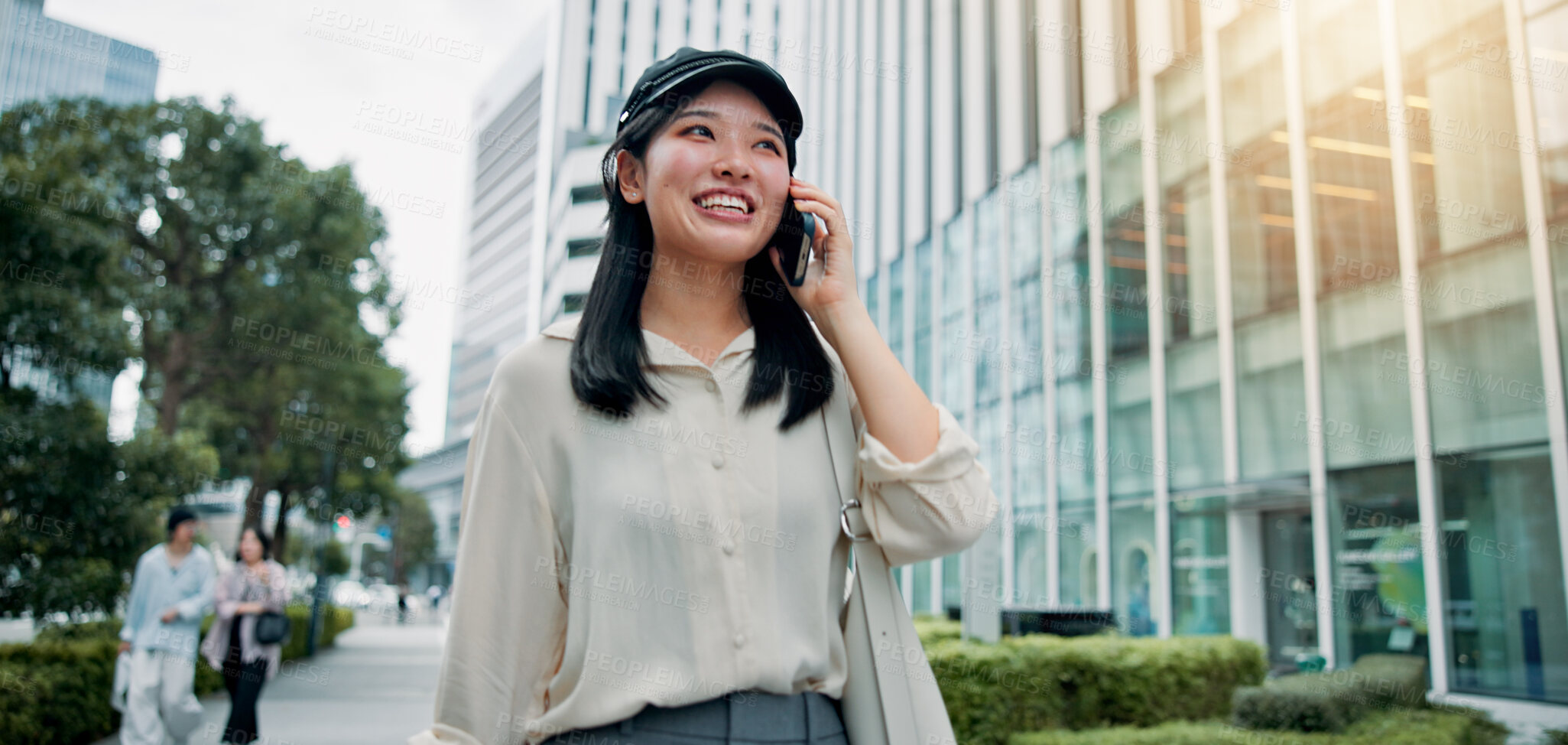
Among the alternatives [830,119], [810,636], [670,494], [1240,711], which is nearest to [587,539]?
[670,494]

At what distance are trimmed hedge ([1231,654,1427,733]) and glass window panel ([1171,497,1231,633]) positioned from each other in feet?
17.8

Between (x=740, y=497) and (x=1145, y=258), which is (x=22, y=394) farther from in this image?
(x=1145, y=258)

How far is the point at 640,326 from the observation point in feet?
5.45

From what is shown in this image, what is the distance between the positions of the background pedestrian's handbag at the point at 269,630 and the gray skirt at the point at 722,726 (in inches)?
292

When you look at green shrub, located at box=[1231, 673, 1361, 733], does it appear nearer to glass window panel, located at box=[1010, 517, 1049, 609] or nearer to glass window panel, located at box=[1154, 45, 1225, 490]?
glass window panel, located at box=[1154, 45, 1225, 490]

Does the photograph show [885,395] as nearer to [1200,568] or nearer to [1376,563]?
[1376,563]

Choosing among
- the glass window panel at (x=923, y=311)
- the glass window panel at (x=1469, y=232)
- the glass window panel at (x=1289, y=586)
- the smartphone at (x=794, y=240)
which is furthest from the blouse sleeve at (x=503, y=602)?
the glass window panel at (x=923, y=311)

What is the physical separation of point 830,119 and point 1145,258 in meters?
16.7

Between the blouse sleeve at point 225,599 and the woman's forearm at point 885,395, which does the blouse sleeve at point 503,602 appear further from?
the blouse sleeve at point 225,599

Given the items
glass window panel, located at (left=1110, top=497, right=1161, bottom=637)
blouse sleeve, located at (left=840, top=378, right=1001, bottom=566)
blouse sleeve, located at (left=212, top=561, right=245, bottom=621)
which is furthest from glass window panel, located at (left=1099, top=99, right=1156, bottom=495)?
blouse sleeve, located at (left=840, top=378, right=1001, bottom=566)

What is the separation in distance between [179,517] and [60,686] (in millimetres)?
2093

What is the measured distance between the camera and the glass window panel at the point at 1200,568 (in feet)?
48.8

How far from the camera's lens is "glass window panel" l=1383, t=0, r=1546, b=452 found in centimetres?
1041

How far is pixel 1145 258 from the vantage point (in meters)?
16.9
